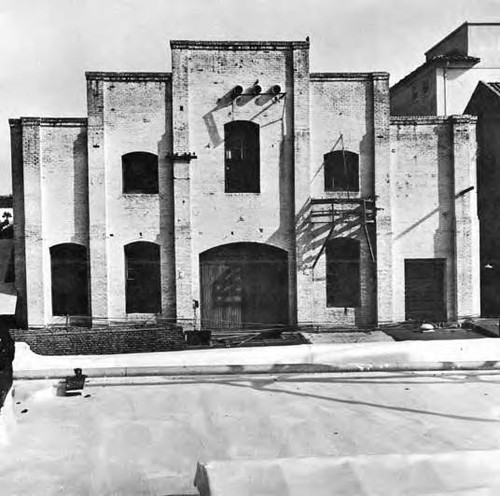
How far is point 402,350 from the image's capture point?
6918 mm

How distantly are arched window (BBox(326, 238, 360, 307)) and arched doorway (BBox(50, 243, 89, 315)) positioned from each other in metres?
8.54

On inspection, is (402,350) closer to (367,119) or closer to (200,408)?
(200,408)

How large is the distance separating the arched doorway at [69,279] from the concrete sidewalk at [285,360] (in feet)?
48.6

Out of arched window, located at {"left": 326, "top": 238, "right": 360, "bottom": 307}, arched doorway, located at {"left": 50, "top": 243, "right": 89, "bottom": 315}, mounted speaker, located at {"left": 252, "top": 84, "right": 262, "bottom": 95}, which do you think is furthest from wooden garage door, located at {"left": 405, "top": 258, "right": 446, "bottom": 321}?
arched doorway, located at {"left": 50, "top": 243, "right": 89, "bottom": 315}

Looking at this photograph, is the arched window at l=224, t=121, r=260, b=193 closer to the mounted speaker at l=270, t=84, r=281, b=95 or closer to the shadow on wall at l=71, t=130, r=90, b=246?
the mounted speaker at l=270, t=84, r=281, b=95

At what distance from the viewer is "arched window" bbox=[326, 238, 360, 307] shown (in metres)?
21.6

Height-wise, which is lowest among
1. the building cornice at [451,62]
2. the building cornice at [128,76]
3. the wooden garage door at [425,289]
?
the wooden garage door at [425,289]

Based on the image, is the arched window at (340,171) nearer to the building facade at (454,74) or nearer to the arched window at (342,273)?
the arched window at (342,273)

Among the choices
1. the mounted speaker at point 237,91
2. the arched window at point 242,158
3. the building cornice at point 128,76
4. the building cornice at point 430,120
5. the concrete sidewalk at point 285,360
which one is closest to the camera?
the concrete sidewalk at point 285,360

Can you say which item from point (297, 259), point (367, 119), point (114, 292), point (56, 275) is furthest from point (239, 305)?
point (367, 119)

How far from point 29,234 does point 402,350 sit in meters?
16.8

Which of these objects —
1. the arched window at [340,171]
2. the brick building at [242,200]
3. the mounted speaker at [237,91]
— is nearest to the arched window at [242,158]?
the brick building at [242,200]

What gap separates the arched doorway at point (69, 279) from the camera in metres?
21.3

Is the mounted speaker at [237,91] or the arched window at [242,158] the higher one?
the mounted speaker at [237,91]
